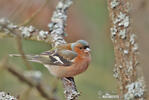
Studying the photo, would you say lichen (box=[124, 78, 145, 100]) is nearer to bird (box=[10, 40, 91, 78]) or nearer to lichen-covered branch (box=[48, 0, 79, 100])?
lichen-covered branch (box=[48, 0, 79, 100])

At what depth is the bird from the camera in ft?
13.4

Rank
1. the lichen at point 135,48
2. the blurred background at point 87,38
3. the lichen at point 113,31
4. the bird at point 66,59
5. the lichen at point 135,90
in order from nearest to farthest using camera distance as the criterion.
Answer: the lichen at point 135,90 → the lichen at point 135,48 → the lichen at point 113,31 → the bird at point 66,59 → the blurred background at point 87,38

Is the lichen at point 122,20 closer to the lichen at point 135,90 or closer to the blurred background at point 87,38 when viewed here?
the lichen at point 135,90

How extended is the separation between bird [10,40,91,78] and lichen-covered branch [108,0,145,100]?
147cm

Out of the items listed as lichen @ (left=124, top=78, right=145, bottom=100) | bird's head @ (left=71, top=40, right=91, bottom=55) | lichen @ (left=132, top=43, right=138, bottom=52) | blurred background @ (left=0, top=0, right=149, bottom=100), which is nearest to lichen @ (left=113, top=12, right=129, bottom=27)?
lichen @ (left=132, top=43, right=138, bottom=52)

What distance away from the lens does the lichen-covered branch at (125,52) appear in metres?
2.30

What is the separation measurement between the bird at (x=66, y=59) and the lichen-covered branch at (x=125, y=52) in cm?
147

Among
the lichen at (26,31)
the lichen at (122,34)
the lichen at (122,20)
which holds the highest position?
the lichen at (122,20)

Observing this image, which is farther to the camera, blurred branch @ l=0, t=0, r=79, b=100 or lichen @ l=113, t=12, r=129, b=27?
blurred branch @ l=0, t=0, r=79, b=100

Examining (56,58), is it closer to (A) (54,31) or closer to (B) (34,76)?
(A) (54,31)

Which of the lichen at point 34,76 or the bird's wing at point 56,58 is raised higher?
the lichen at point 34,76

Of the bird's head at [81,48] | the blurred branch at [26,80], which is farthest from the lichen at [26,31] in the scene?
the blurred branch at [26,80]

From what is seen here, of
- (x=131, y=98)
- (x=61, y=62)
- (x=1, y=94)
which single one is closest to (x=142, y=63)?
(x=131, y=98)

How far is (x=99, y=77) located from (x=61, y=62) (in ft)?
4.21
